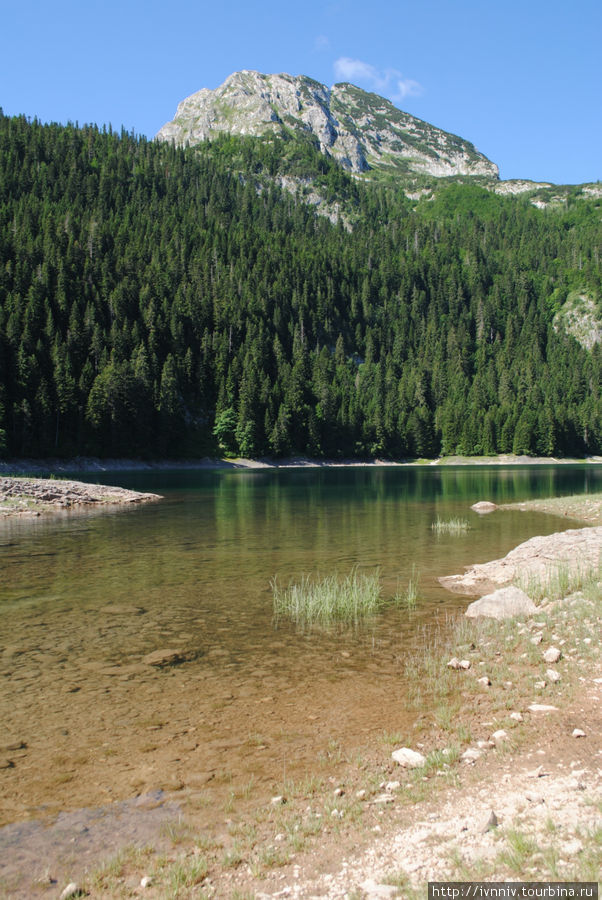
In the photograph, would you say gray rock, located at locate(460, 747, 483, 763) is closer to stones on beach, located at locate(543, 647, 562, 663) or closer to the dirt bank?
stones on beach, located at locate(543, 647, 562, 663)

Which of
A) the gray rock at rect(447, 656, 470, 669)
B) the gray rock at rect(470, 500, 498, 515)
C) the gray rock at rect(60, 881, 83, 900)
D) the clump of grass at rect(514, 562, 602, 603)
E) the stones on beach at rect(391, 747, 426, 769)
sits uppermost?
the clump of grass at rect(514, 562, 602, 603)

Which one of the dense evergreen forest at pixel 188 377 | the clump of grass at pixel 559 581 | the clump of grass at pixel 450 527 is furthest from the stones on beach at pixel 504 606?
the dense evergreen forest at pixel 188 377

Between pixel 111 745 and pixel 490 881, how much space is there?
6.24 metres

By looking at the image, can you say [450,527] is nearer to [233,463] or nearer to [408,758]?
[408,758]

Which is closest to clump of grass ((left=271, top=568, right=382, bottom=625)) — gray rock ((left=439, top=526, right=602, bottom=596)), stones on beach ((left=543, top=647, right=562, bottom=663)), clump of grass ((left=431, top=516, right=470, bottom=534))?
gray rock ((left=439, top=526, right=602, bottom=596))

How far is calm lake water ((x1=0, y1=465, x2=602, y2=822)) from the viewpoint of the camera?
8.55 m

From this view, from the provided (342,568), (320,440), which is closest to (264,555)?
(342,568)

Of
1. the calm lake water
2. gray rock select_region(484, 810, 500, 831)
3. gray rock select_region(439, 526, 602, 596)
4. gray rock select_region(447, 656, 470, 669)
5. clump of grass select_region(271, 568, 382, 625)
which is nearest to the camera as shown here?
gray rock select_region(484, 810, 500, 831)

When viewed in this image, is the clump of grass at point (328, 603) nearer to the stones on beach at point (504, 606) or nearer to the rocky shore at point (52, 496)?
the stones on beach at point (504, 606)

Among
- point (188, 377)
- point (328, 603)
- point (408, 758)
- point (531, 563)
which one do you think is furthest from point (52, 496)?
point (188, 377)

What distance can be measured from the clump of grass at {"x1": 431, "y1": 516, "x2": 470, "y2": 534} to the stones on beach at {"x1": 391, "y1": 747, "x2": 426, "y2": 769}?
85.3ft

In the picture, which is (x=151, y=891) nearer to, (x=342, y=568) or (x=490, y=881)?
(x=490, y=881)

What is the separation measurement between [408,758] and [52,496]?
154 feet

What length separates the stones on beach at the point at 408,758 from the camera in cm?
812
